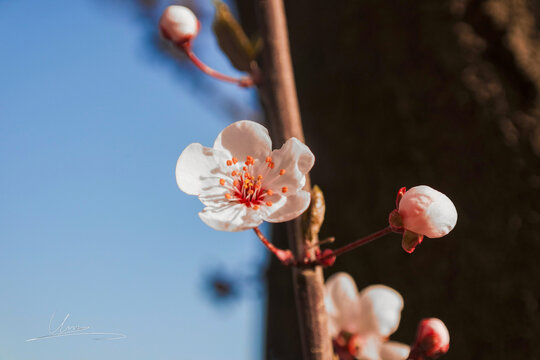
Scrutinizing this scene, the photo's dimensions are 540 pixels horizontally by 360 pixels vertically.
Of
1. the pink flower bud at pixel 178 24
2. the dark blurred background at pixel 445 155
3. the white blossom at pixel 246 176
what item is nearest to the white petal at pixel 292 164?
the white blossom at pixel 246 176

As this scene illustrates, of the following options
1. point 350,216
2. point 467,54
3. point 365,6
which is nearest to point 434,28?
point 467,54

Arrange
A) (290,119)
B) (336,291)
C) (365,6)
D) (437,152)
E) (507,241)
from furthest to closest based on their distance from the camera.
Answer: (365,6), (437,152), (507,241), (336,291), (290,119)

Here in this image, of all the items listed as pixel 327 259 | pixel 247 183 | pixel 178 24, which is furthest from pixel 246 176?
pixel 178 24

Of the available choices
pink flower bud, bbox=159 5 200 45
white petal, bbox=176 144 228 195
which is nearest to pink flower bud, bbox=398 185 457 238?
white petal, bbox=176 144 228 195

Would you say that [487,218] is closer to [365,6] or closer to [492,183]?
[492,183]

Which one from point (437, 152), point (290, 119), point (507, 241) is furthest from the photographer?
point (437, 152)

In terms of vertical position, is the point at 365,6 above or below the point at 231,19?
above
